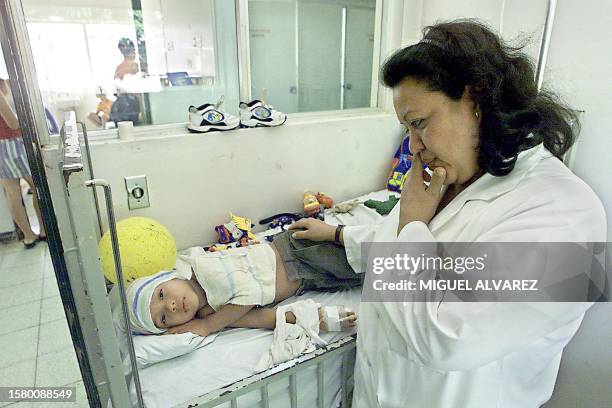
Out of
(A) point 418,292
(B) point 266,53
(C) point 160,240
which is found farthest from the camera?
(B) point 266,53

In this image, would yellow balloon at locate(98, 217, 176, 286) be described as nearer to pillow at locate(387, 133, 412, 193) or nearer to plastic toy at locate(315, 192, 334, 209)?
plastic toy at locate(315, 192, 334, 209)

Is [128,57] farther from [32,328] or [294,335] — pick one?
[294,335]

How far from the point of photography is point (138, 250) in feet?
4.79

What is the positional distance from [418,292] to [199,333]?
2.72 feet

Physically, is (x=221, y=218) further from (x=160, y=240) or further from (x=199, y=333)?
(x=199, y=333)

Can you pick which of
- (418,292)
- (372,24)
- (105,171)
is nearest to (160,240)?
Answer: (105,171)

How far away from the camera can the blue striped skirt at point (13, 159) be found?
5.94 feet

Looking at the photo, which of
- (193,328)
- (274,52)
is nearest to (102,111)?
(274,52)

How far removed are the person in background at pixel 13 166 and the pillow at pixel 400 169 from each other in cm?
190

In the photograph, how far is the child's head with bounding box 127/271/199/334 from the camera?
1.25m

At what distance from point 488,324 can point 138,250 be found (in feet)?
4.14

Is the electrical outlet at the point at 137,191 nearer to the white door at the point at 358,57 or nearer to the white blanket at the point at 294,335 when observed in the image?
the white blanket at the point at 294,335

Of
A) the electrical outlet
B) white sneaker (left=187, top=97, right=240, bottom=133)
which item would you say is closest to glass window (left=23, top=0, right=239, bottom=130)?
white sneaker (left=187, top=97, right=240, bottom=133)

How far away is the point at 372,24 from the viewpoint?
8.79 feet
